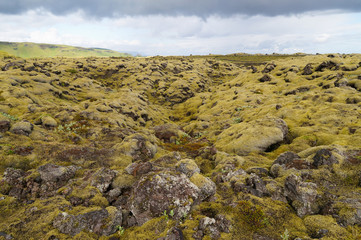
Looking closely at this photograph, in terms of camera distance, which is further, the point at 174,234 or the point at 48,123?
the point at 48,123

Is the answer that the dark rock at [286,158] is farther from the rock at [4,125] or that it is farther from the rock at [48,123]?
the rock at [48,123]

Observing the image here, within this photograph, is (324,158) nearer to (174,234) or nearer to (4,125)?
(174,234)

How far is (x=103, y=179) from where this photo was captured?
596 inches

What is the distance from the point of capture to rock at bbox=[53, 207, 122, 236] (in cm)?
1055

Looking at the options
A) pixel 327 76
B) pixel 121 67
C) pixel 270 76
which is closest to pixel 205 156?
pixel 327 76

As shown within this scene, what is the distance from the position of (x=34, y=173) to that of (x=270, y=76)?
3645 inches

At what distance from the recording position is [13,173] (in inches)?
573

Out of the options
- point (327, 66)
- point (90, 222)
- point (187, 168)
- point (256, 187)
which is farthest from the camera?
point (327, 66)

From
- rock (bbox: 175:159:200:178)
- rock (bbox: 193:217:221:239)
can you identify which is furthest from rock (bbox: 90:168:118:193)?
rock (bbox: 193:217:221:239)

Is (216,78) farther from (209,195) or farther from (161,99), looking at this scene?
(209,195)

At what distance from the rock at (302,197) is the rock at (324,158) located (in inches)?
168

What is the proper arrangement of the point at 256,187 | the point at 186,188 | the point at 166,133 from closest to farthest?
the point at 186,188 → the point at 256,187 → the point at 166,133

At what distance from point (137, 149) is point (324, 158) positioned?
2133cm

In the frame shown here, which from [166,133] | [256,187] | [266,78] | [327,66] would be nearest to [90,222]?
[256,187]
